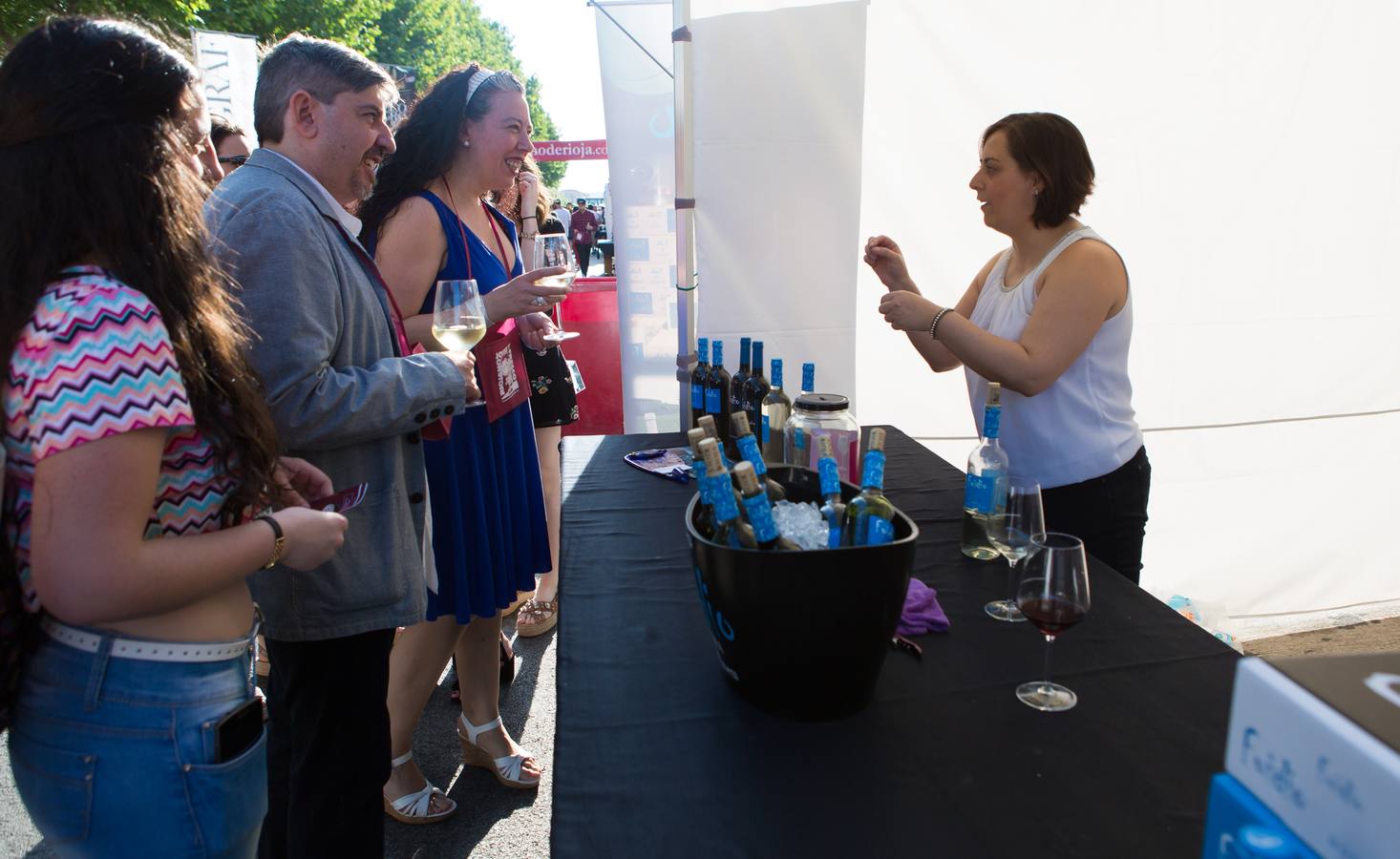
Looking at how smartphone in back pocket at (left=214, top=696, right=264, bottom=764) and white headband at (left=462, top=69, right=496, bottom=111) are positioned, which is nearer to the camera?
smartphone in back pocket at (left=214, top=696, right=264, bottom=764)

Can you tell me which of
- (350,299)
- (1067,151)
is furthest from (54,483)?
(1067,151)

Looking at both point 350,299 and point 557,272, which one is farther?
point 557,272

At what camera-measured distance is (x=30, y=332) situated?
32.9 inches

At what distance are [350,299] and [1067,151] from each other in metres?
1.57

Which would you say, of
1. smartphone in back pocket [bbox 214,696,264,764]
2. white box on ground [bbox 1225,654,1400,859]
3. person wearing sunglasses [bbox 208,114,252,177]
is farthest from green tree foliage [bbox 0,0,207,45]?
white box on ground [bbox 1225,654,1400,859]

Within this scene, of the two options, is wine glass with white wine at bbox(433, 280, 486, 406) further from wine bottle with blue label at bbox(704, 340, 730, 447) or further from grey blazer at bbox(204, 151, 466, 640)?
wine bottle with blue label at bbox(704, 340, 730, 447)

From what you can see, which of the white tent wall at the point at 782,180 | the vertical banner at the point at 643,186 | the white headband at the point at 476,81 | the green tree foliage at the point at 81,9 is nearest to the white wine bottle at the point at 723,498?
the white headband at the point at 476,81

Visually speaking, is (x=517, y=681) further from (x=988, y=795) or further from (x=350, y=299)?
(x=988, y=795)

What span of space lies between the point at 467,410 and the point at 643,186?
6.48 feet

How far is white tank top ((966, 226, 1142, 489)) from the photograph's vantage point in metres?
1.80

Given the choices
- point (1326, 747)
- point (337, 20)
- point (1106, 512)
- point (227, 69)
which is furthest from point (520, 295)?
point (337, 20)

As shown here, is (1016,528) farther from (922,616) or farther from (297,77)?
(297,77)

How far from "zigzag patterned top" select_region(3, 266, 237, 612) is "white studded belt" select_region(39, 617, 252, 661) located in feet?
0.14

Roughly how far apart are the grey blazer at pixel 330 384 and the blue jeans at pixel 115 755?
38cm
